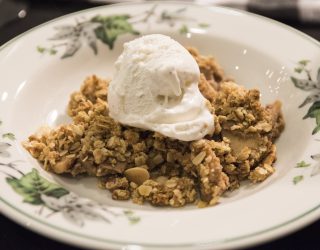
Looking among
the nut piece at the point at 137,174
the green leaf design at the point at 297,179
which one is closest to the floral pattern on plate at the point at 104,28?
the nut piece at the point at 137,174

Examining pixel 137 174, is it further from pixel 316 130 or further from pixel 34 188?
pixel 316 130

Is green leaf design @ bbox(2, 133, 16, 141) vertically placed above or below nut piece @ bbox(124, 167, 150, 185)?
above

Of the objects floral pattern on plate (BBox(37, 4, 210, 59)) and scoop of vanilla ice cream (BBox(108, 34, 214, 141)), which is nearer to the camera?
scoop of vanilla ice cream (BBox(108, 34, 214, 141))

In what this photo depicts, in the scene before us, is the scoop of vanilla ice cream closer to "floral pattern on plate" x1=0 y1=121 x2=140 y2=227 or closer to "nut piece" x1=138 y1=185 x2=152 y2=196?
"nut piece" x1=138 y1=185 x2=152 y2=196

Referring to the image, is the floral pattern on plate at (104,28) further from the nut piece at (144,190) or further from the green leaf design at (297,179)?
the green leaf design at (297,179)

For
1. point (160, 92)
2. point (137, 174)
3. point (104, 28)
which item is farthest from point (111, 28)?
point (137, 174)

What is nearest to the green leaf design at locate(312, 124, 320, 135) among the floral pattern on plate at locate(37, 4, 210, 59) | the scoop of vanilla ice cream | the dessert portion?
the dessert portion

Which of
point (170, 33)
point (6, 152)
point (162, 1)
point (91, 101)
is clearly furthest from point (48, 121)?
point (162, 1)
